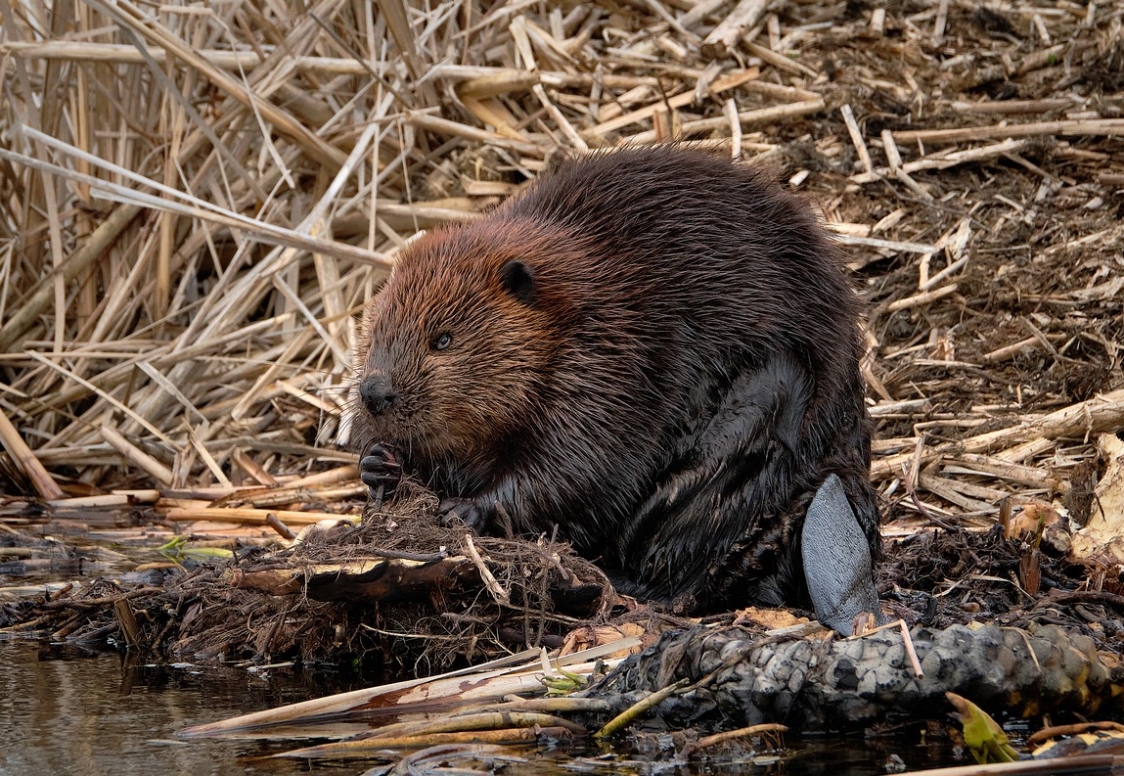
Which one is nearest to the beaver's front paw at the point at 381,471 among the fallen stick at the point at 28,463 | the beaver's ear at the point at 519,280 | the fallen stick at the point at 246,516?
the beaver's ear at the point at 519,280

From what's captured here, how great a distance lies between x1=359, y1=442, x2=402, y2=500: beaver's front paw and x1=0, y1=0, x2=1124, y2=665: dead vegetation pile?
4.90 ft

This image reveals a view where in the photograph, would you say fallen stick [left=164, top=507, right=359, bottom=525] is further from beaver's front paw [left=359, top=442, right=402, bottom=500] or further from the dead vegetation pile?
beaver's front paw [left=359, top=442, right=402, bottom=500]

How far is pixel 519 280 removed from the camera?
4176 mm

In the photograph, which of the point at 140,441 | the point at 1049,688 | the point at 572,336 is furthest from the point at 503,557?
the point at 140,441

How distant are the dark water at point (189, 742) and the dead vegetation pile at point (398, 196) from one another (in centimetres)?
212

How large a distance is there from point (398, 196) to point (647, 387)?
3606mm

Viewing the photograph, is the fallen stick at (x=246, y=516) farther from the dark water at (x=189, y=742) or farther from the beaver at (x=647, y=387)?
the dark water at (x=189, y=742)

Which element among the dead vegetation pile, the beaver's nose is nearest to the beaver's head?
the beaver's nose

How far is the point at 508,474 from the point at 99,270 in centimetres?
381

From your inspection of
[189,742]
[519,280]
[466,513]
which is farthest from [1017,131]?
[189,742]

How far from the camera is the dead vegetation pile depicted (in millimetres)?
5930

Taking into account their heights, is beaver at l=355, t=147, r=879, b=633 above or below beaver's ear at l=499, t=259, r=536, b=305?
below

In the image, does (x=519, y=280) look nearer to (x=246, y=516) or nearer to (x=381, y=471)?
(x=381, y=471)

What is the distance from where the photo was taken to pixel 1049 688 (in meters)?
2.83
